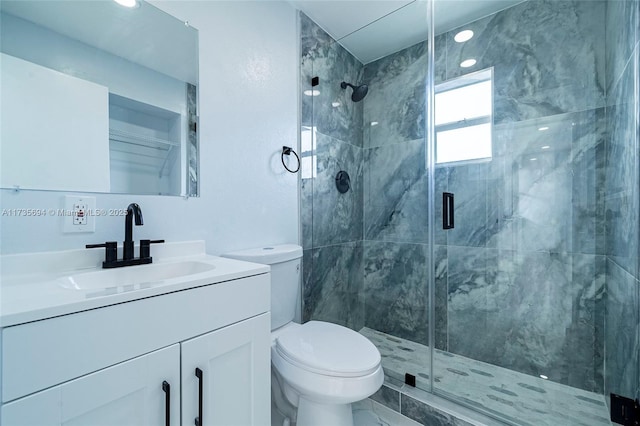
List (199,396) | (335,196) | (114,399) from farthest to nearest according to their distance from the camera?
(335,196) → (199,396) → (114,399)

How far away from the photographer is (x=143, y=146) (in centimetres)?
107

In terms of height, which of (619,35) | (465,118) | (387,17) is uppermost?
(387,17)

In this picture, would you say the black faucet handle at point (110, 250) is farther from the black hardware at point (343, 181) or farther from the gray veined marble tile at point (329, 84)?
the black hardware at point (343, 181)

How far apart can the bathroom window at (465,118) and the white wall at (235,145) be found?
1046mm

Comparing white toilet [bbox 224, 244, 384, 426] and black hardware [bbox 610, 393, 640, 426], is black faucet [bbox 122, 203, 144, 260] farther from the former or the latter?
black hardware [bbox 610, 393, 640, 426]

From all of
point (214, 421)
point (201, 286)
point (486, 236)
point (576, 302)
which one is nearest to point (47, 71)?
point (201, 286)

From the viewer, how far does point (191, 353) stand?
74 cm

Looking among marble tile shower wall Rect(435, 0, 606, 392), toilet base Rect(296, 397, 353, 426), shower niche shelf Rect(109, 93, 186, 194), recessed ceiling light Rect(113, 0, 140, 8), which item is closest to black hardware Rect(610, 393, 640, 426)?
marble tile shower wall Rect(435, 0, 606, 392)

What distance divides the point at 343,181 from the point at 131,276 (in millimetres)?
1495

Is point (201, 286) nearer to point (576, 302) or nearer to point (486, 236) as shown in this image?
point (486, 236)

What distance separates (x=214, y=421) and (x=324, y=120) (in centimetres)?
173

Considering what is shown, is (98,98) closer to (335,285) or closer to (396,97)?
(335,285)

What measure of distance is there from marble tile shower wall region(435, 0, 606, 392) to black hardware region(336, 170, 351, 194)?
0.66 meters

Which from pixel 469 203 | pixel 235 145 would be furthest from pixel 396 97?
pixel 235 145
